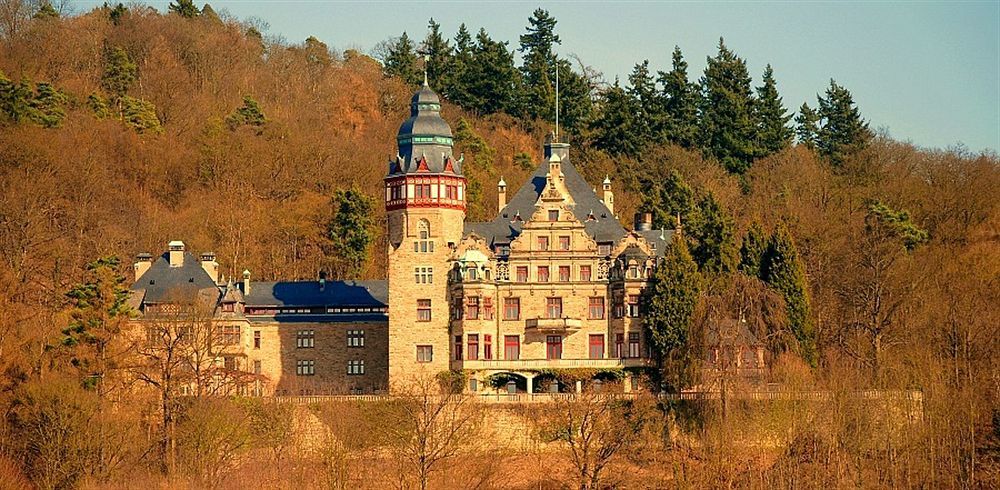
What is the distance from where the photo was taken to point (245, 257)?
80.8 m

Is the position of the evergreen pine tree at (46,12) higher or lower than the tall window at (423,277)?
higher

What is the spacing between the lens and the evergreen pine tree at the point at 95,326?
208 feet

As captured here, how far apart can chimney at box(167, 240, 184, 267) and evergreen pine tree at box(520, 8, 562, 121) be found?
3092 centimetres

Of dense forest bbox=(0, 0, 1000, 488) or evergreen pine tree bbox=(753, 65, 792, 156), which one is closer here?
dense forest bbox=(0, 0, 1000, 488)

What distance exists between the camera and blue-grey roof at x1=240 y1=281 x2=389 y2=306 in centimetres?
7256

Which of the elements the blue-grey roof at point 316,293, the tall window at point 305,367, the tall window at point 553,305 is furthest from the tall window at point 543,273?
the tall window at point 305,367

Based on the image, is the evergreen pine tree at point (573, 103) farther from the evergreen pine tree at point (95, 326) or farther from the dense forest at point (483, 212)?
the evergreen pine tree at point (95, 326)

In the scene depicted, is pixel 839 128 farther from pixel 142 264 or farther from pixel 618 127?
pixel 142 264

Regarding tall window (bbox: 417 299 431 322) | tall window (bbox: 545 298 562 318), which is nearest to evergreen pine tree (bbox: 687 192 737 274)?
tall window (bbox: 545 298 562 318)

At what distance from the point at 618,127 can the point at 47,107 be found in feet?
87.2

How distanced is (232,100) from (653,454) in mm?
38210

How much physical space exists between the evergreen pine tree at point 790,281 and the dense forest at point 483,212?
11cm

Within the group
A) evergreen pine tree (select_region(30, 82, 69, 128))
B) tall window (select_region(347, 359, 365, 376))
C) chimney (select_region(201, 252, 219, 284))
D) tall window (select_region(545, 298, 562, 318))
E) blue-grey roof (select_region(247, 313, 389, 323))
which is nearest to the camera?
tall window (select_region(545, 298, 562, 318))

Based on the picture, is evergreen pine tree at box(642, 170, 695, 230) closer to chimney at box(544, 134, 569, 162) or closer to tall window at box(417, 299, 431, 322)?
chimney at box(544, 134, 569, 162)
